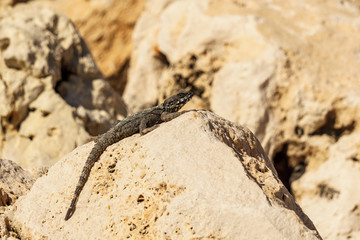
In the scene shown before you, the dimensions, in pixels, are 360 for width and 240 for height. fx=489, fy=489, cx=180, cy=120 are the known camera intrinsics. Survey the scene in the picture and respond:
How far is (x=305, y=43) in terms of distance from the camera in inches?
345

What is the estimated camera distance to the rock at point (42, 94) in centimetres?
775

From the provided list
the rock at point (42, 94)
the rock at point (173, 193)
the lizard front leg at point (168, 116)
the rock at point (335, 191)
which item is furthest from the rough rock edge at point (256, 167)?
the rock at point (42, 94)

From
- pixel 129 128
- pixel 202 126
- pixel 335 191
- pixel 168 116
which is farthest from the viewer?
pixel 335 191

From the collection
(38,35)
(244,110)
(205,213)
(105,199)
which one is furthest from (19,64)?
(205,213)

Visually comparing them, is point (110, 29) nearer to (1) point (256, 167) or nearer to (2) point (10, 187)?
(2) point (10, 187)

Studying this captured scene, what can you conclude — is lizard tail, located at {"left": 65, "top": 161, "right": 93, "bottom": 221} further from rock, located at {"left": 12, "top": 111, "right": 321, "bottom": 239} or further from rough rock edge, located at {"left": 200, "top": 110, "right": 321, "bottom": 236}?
rough rock edge, located at {"left": 200, "top": 110, "right": 321, "bottom": 236}

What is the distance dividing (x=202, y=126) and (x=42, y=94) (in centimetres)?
445

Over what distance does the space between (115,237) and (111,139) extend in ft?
3.68

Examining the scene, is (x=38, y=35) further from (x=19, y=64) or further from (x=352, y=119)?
(x=352, y=119)

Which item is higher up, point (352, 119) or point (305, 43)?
point (305, 43)

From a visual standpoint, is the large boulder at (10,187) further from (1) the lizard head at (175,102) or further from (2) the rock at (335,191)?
(2) the rock at (335,191)

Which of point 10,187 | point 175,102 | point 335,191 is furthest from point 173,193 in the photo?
point 335,191

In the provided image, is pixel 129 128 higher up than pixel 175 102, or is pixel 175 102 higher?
pixel 129 128

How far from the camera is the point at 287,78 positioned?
326 inches
